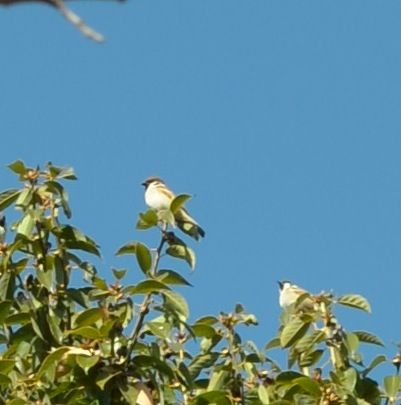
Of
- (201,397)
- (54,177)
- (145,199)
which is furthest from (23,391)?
(145,199)

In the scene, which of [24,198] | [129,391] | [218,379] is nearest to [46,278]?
[24,198]

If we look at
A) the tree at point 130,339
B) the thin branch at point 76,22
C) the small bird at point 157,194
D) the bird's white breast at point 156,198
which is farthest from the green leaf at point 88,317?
the thin branch at point 76,22

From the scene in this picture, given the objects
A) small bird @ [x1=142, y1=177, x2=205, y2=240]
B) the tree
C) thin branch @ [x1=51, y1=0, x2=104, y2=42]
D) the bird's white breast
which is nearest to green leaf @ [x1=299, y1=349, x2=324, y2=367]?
the tree

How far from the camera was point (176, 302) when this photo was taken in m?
A: 4.65

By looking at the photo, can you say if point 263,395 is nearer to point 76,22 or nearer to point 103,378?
point 103,378

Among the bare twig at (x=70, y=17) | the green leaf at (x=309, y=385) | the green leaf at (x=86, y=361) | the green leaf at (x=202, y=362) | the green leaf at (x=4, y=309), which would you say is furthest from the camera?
the green leaf at (x=202, y=362)

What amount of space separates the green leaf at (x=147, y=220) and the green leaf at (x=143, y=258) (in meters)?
0.13

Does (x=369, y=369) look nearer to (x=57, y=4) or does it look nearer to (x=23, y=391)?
(x=23, y=391)

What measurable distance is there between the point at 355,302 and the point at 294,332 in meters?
0.31

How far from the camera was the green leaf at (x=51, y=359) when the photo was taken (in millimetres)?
4438

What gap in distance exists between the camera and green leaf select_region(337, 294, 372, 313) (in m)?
5.00

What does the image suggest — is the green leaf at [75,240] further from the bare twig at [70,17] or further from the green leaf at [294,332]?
the bare twig at [70,17]

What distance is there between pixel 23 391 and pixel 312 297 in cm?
126

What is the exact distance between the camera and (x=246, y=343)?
16.3 feet
